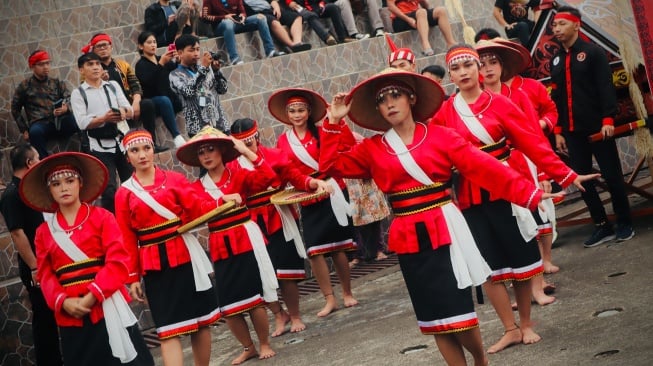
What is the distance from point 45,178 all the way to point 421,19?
30.2ft

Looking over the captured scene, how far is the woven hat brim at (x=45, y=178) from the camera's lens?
19.8 feet

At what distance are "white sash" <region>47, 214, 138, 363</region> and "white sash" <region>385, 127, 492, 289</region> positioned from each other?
209 centimetres

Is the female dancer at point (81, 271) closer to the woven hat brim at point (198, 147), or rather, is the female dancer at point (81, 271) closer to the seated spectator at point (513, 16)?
the woven hat brim at point (198, 147)

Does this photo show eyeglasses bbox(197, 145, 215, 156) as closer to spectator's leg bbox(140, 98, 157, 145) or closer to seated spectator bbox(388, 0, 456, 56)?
spectator's leg bbox(140, 98, 157, 145)

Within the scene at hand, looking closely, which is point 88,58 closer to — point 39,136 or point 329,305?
point 39,136

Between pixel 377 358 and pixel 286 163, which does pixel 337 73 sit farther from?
pixel 377 358

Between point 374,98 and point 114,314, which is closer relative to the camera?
point 374,98

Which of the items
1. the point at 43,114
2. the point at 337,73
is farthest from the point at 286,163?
the point at 337,73

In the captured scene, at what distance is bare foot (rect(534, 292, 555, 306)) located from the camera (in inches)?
279

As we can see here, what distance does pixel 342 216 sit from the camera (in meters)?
8.57

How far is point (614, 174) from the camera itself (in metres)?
8.82

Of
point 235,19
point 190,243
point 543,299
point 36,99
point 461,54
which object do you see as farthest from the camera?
point 235,19

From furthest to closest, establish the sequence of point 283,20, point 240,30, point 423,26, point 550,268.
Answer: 1. point 423,26
2. point 283,20
3. point 240,30
4. point 550,268

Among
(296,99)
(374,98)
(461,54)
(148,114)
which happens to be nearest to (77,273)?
(374,98)
